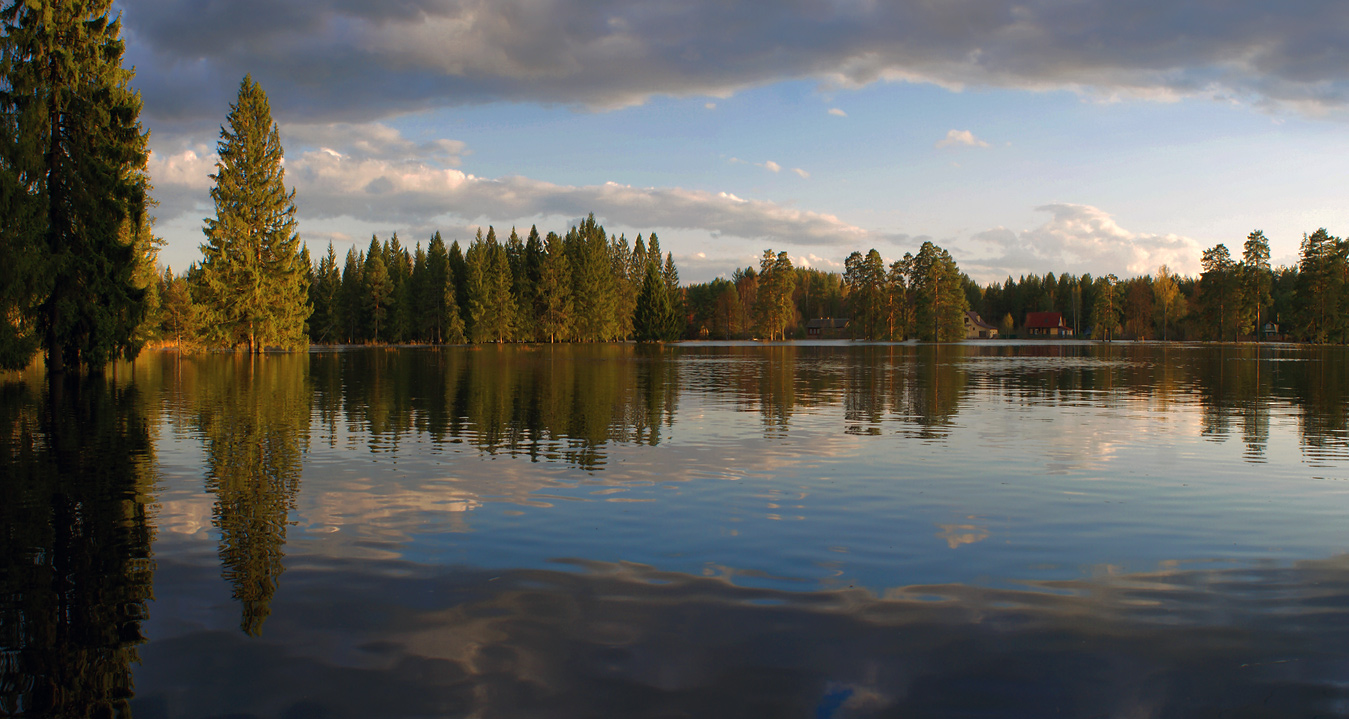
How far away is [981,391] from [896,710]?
30.0 metres

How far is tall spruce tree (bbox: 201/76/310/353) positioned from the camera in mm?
61812

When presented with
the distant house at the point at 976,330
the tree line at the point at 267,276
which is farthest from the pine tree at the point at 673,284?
the distant house at the point at 976,330

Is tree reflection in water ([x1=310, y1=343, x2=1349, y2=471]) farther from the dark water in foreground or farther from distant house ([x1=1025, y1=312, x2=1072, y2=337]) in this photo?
distant house ([x1=1025, y1=312, x2=1072, y2=337])

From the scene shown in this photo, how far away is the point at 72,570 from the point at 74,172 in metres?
34.2

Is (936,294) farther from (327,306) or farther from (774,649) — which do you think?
(774,649)

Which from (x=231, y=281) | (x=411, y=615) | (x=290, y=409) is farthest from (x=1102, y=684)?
(x=231, y=281)

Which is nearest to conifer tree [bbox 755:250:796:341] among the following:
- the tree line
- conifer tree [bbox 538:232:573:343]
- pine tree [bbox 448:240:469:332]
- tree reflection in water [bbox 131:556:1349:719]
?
the tree line

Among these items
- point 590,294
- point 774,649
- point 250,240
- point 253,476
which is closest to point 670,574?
point 774,649

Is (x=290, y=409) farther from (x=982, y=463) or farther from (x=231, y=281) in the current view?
(x=231, y=281)

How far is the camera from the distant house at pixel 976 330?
18112cm

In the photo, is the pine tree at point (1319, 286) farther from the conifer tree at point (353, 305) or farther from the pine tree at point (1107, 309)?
the conifer tree at point (353, 305)

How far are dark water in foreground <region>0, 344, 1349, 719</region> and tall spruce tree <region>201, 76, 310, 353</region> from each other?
1872 inches

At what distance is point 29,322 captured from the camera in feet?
111

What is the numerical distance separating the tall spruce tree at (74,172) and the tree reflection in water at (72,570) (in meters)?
19.2
